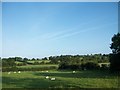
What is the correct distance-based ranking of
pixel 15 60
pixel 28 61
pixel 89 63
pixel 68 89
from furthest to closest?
pixel 28 61 < pixel 15 60 < pixel 89 63 < pixel 68 89

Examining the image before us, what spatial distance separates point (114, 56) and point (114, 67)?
1260 mm

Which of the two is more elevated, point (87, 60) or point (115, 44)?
point (115, 44)

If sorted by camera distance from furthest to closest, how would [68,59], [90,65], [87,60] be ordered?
[68,59] < [87,60] < [90,65]

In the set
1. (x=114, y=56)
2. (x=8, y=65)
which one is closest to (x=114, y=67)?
(x=114, y=56)

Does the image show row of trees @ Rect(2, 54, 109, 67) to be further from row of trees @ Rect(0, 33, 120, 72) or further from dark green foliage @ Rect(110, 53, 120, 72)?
dark green foliage @ Rect(110, 53, 120, 72)

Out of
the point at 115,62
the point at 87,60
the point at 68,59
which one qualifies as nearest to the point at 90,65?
the point at 87,60

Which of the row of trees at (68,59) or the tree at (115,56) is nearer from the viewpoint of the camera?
the tree at (115,56)

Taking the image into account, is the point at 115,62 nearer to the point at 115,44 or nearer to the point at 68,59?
the point at 115,44

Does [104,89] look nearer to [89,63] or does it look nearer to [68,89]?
[68,89]

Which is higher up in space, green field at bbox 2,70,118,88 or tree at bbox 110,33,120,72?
tree at bbox 110,33,120,72

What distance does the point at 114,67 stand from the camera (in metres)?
30.4

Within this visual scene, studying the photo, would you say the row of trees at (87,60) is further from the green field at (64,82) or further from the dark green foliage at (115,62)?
the green field at (64,82)

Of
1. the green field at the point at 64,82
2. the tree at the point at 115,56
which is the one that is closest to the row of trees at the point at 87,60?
Result: the tree at the point at 115,56

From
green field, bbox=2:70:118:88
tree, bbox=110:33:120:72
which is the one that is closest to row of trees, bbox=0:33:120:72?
tree, bbox=110:33:120:72
